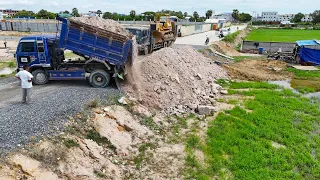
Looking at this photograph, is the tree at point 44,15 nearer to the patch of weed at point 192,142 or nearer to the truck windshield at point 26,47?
the truck windshield at point 26,47

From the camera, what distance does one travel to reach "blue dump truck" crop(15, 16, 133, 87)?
13.2 meters

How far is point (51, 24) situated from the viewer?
55.4m

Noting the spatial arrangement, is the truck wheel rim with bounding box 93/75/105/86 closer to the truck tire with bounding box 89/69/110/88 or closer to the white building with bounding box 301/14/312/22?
the truck tire with bounding box 89/69/110/88

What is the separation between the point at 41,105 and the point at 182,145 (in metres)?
5.85

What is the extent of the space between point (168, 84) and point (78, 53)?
499 cm

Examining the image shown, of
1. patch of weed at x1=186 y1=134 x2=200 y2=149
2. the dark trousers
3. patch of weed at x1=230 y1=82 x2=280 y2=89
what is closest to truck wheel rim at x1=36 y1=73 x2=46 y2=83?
the dark trousers

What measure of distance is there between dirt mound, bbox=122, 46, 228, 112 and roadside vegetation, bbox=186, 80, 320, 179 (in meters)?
2.01

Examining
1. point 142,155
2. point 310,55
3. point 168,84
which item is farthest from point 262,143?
point 310,55

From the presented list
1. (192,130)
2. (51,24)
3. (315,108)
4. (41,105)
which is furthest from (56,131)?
(51,24)

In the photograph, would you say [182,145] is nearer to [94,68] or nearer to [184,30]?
[94,68]

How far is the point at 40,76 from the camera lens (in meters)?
14.0

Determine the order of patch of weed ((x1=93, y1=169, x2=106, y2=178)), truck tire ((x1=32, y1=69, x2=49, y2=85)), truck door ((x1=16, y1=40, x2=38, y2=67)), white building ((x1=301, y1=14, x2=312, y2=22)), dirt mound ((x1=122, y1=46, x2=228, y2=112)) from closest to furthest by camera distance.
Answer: patch of weed ((x1=93, y1=169, x2=106, y2=178)) < dirt mound ((x1=122, y1=46, x2=228, y2=112)) < truck door ((x1=16, y1=40, x2=38, y2=67)) < truck tire ((x1=32, y1=69, x2=49, y2=85)) < white building ((x1=301, y1=14, x2=312, y2=22))

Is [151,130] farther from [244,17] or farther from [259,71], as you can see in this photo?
[244,17]

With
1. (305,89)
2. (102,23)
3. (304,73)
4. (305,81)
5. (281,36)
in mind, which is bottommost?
(305,89)
